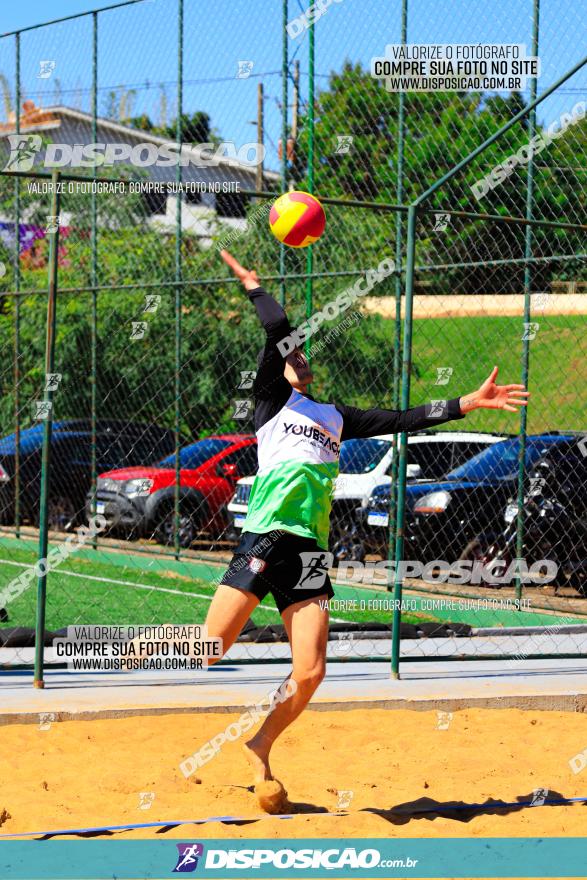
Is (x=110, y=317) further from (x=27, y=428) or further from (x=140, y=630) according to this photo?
(x=140, y=630)

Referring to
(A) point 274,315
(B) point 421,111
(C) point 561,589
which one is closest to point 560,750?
(A) point 274,315

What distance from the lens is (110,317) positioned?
1945 cm

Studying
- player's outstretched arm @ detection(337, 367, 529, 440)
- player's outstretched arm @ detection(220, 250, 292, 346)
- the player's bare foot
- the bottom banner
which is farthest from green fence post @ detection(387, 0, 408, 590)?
the bottom banner

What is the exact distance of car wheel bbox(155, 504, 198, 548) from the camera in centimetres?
1639

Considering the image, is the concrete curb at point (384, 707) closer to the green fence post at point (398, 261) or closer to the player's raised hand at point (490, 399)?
the player's raised hand at point (490, 399)

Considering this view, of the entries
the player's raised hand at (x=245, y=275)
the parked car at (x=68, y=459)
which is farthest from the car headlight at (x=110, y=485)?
the player's raised hand at (x=245, y=275)

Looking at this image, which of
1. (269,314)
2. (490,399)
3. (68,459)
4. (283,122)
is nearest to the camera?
(269,314)

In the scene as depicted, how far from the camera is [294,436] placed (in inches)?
242

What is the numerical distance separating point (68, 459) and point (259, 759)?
43.5ft

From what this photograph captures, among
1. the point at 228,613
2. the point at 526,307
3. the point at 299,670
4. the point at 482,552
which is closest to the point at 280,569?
the point at 228,613

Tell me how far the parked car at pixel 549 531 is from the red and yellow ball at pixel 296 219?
7.02 metres

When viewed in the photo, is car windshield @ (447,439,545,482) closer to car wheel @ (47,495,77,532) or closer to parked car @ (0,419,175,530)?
parked car @ (0,419,175,530)

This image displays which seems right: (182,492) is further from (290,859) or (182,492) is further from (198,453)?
(290,859)

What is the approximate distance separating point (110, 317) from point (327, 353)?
3.33 metres
